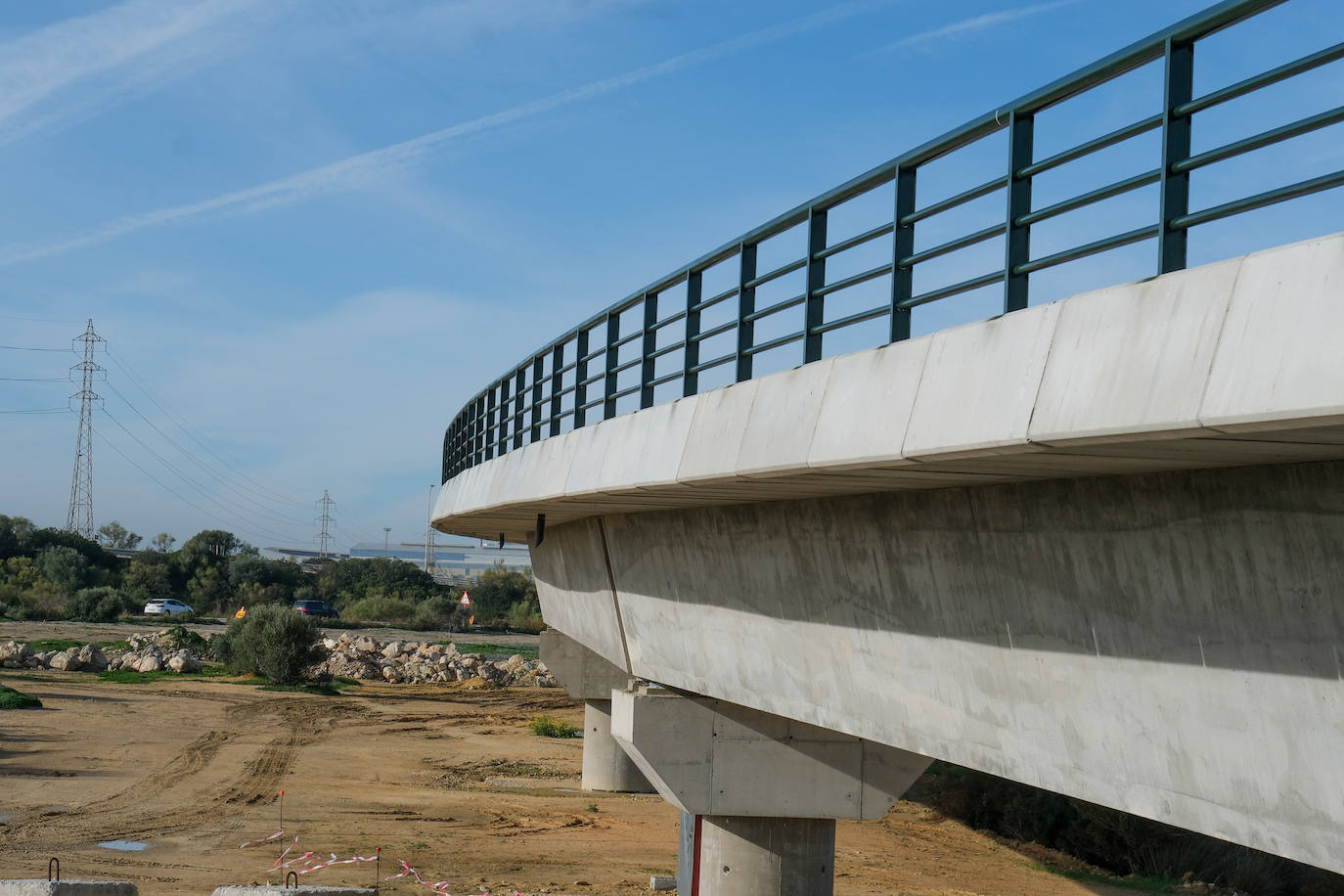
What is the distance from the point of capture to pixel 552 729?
37250mm

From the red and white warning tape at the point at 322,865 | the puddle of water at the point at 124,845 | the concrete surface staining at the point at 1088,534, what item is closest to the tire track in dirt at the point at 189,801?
the puddle of water at the point at 124,845

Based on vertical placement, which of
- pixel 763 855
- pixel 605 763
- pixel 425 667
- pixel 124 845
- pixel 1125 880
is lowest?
pixel 1125 880

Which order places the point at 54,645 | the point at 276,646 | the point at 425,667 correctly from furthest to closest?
1. the point at 54,645
2. the point at 425,667
3. the point at 276,646

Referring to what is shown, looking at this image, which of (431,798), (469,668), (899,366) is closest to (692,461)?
(899,366)

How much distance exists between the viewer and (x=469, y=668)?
52.2m

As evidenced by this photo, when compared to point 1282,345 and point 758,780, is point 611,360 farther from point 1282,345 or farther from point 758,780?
point 1282,345

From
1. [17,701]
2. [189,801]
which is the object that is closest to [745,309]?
[189,801]

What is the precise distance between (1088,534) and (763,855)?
791 cm

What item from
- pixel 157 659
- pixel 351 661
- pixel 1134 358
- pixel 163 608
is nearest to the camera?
pixel 1134 358

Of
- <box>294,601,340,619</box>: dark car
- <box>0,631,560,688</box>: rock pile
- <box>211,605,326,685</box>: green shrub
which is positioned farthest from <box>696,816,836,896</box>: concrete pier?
<box>294,601,340,619</box>: dark car

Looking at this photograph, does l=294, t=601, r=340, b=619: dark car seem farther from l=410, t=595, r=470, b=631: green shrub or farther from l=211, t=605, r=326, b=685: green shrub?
l=211, t=605, r=326, b=685: green shrub

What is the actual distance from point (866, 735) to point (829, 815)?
171 inches

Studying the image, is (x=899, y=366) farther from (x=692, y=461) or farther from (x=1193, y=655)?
(x=692, y=461)

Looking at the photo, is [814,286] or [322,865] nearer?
[814,286]
